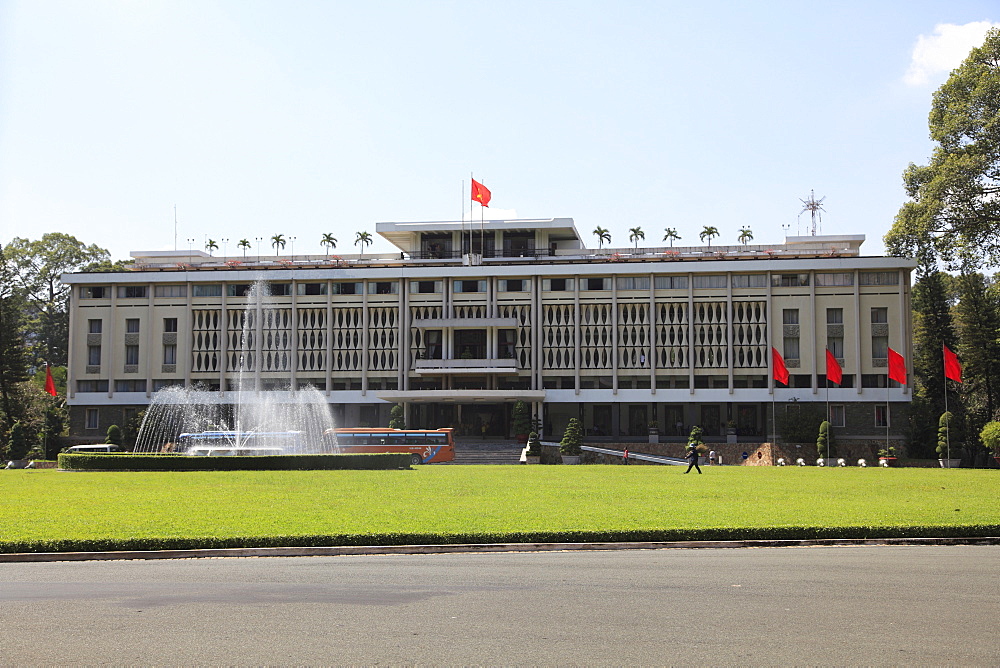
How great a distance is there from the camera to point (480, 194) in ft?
238

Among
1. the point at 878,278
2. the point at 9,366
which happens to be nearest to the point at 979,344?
the point at 878,278

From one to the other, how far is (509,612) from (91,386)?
2888 inches

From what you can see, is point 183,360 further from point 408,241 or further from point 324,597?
point 324,597

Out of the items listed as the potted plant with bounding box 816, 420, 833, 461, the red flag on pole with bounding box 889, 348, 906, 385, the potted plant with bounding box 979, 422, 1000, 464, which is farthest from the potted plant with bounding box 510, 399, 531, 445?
the potted plant with bounding box 979, 422, 1000, 464

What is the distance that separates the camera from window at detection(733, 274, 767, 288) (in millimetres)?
71938

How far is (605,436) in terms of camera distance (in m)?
72.7

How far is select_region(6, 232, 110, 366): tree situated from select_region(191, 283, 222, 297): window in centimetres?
1666

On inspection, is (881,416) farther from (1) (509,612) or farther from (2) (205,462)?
(1) (509,612)

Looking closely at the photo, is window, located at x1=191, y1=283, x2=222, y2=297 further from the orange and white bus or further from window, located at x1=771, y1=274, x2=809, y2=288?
window, located at x1=771, y1=274, x2=809, y2=288

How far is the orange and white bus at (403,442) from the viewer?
5862 cm

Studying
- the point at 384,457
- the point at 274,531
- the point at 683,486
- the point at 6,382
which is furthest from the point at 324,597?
the point at 6,382

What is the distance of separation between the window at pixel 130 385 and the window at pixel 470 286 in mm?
25036

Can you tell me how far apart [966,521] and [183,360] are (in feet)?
217

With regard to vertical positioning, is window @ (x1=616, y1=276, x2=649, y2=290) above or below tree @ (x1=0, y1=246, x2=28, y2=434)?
above
